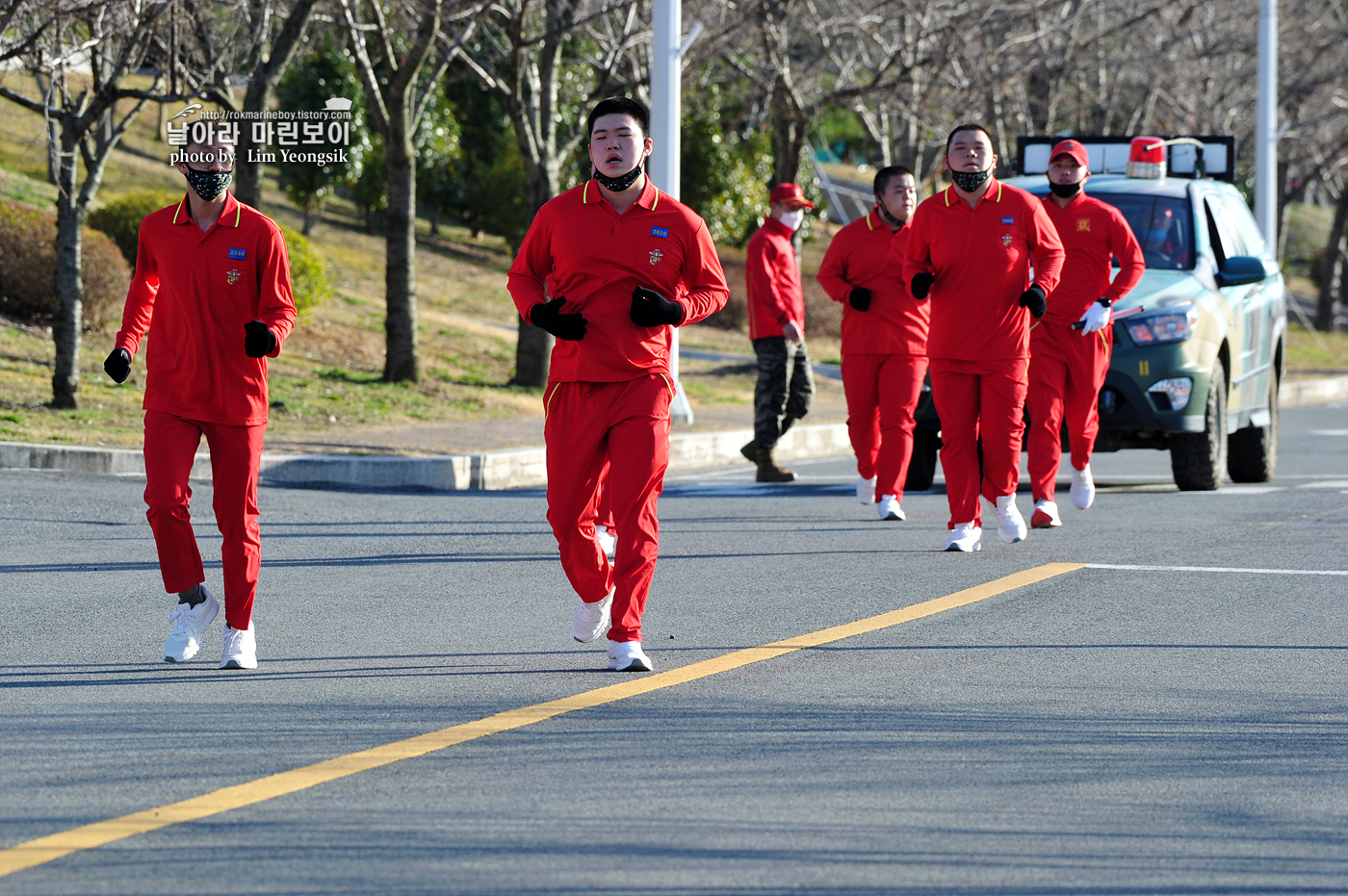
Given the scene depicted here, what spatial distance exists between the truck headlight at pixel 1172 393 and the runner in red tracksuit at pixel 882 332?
64.3 inches

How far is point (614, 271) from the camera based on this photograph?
6.13m

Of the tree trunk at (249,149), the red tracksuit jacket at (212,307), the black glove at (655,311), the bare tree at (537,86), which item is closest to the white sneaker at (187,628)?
the red tracksuit jacket at (212,307)

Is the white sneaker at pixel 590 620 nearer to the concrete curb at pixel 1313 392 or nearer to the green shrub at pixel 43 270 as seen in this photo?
the green shrub at pixel 43 270

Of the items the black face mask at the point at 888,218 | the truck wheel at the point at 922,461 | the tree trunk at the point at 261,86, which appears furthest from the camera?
the tree trunk at the point at 261,86

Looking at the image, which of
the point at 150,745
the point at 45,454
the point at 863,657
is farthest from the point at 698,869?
the point at 45,454

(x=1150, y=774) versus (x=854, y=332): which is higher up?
(x=854, y=332)

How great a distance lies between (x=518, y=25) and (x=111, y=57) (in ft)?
13.6

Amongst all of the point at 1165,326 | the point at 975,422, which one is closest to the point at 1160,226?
the point at 1165,326

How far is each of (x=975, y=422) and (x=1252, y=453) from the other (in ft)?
15.1

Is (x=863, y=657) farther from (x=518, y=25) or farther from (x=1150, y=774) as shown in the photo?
(x=518, y=25)

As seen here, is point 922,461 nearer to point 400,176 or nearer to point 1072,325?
point 1072,325

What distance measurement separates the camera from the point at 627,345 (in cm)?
609

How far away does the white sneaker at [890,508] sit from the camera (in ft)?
34.0

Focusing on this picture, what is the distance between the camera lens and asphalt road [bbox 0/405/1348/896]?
4000 millimetres
